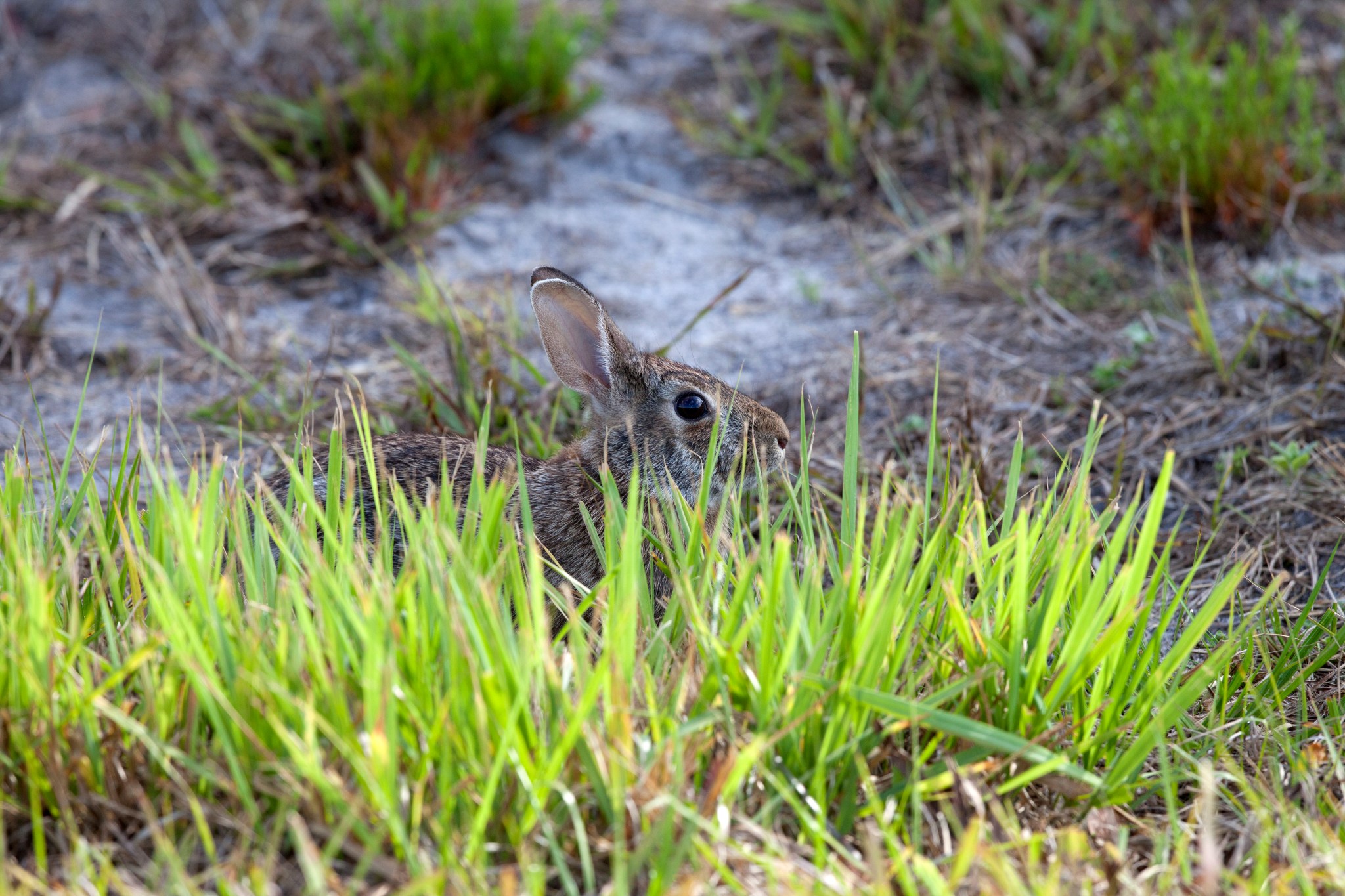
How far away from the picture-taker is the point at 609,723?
2221 millimetres

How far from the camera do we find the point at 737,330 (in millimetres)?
5480

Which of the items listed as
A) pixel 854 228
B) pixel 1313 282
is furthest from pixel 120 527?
pixel 1313 282

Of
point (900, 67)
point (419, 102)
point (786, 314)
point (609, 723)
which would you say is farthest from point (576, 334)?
point (900, 67)

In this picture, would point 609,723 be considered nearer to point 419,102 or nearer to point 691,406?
point 691,406

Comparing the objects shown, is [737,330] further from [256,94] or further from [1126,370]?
[256,94]

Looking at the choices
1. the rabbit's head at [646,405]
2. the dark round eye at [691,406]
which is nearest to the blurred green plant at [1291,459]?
the rabbit's head at [646,405]

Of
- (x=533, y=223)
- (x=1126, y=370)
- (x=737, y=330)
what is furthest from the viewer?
(x=533, y=223)

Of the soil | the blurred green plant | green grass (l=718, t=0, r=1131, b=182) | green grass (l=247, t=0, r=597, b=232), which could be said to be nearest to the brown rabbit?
the soil

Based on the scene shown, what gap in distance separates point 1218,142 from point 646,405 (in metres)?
2.87

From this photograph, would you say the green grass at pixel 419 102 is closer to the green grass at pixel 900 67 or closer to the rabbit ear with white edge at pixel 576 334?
the green grass at pixel 900 67

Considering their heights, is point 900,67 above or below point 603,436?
above

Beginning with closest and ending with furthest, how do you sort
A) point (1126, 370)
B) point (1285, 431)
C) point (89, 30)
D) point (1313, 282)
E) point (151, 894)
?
point (151, 894) → point (1285, 431) → point (1126, 370) → point (1313, 282) → point (89, 30)

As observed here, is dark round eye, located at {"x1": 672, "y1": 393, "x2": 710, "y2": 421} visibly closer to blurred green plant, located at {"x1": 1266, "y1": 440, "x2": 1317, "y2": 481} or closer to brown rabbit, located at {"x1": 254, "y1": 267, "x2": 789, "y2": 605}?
brown rabbit, located at {"x1": 254, "y1": 267, "x2": 789, "y2": 605}

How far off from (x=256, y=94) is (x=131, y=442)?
288 centimetres
